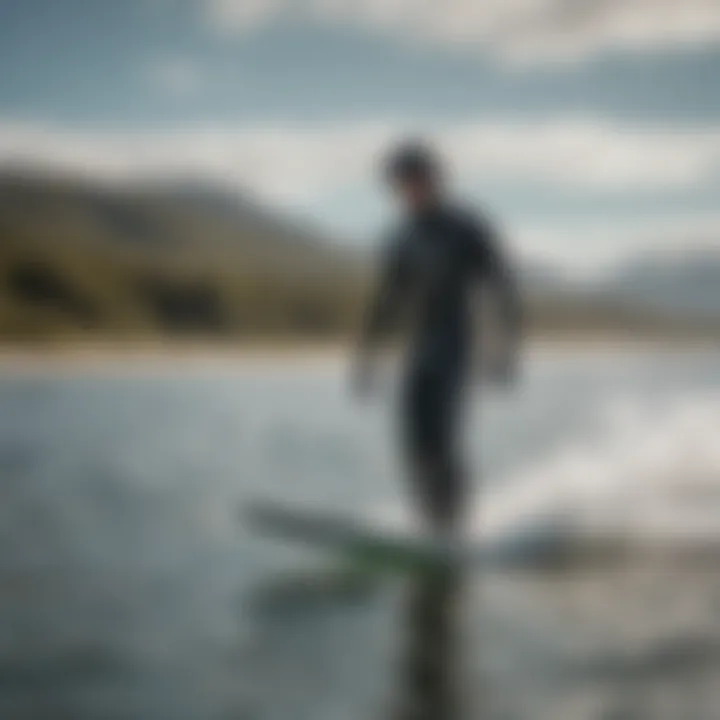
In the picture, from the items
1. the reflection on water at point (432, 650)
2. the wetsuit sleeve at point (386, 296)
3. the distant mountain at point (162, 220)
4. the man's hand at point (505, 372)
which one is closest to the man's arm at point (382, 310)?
the wetsuit sleeve at point (386, 296)

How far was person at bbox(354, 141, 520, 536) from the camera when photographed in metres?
1.89

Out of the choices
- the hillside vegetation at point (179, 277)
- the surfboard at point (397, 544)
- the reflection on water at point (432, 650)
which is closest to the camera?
the reflection on water at point (432, 650)

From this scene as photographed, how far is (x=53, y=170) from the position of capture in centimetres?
200

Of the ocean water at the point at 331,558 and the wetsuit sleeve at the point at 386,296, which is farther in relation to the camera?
the wetsuit sleeve at the point at 386,296

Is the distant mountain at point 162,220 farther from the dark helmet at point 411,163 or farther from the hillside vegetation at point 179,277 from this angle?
the dark helmet at point 411,163

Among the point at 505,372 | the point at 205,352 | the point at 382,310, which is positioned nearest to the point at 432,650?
the point at 505,372

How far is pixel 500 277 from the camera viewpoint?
191cm

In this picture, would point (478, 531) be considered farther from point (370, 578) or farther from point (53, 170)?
point (53, 170)

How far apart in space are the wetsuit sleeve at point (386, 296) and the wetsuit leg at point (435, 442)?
0.39 ft

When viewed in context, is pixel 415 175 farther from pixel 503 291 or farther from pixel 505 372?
pixel 505 372

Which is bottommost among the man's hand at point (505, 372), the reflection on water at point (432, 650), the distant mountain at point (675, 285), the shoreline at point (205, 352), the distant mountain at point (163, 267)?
the reflection on water at point (432, 650)

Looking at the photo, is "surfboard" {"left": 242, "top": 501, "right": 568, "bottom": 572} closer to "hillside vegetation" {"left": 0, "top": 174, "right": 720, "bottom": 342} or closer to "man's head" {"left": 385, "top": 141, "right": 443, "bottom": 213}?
"hillside vegetation" {"left": 0, "top": 174, "right": 720, "bottom": 342}

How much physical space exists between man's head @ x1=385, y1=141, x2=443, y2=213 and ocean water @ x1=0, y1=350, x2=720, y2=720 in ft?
1.29

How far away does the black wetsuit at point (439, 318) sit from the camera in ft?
6.20
